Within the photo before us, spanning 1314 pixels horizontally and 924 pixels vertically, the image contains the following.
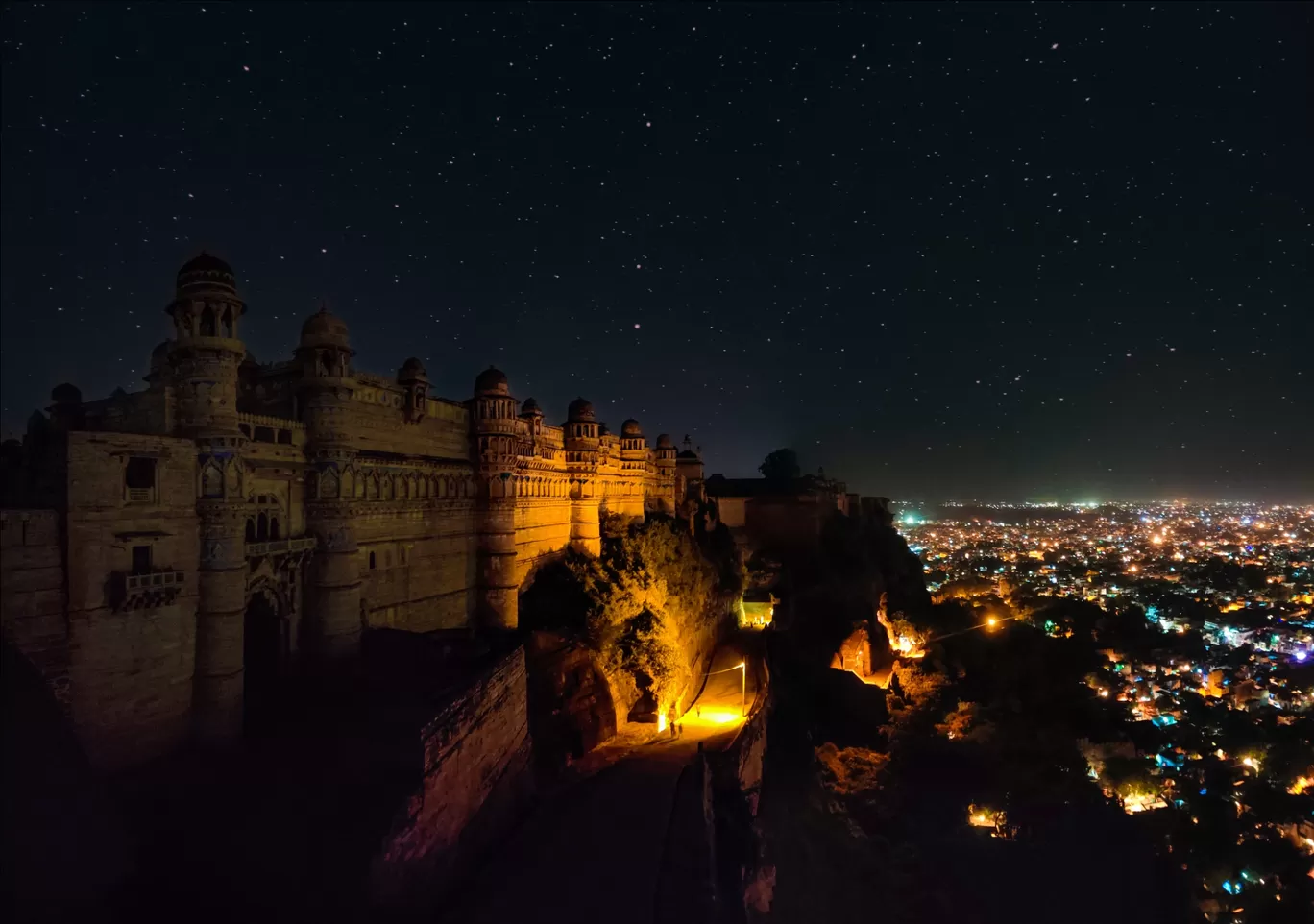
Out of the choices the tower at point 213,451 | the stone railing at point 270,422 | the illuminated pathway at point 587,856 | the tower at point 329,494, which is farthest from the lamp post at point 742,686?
the stone railing at point 270,422

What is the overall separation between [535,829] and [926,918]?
70.7 feet

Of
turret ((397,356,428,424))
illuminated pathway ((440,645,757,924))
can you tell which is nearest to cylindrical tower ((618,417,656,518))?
turret ((397,356,428,424))

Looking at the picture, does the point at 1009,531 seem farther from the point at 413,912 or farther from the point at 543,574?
the point at 413,912

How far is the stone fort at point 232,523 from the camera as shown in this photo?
12117mm

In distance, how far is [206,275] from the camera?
14453 mm

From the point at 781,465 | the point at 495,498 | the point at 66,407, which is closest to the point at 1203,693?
the point at 781,465

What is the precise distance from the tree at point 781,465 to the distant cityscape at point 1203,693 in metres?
23.9

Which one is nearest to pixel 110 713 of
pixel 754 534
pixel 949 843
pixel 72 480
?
pixel 72 480

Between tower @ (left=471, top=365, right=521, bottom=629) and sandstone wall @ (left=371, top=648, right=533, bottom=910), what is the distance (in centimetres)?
838

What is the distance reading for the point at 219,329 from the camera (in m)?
14.6

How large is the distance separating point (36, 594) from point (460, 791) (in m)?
8.44

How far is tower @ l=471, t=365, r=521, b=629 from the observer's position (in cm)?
2570

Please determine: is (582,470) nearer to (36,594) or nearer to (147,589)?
(147,589)

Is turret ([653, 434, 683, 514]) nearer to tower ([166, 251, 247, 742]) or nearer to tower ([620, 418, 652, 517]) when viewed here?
tower ([620, 418, 652, 517])
